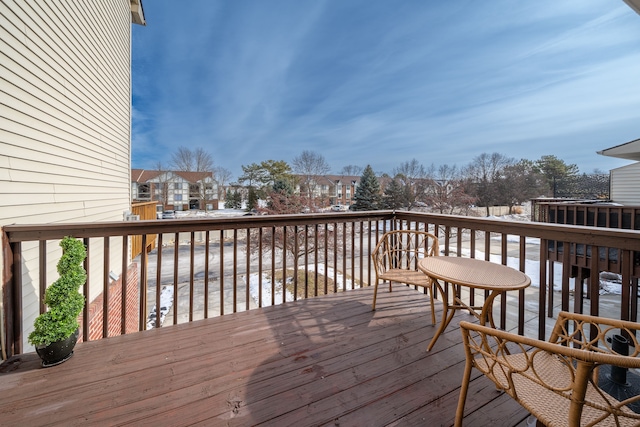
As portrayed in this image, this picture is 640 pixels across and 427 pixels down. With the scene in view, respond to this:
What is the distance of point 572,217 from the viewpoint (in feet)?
20.4

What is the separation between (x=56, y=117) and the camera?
3076mm

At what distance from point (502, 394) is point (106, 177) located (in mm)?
6230

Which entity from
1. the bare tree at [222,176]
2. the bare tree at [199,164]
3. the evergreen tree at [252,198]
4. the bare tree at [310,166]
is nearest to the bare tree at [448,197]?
the bare tree at [310,166]

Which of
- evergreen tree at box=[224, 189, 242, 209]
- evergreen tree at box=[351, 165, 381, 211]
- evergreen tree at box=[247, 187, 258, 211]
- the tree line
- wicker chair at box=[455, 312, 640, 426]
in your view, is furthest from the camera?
evergreen tree at box=[224, 189, 242, 209]

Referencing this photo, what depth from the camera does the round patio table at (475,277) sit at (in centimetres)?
170

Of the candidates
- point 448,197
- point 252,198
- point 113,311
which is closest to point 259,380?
point 113,311

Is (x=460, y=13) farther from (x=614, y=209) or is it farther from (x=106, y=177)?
(x=106, y=177)

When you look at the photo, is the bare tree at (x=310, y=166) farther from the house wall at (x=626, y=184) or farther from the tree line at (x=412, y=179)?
the house wall at (x=626, y=184)

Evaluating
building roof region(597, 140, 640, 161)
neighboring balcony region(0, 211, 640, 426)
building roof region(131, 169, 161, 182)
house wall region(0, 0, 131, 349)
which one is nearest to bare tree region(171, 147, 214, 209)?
building roof region(131, 169, 161, 182)

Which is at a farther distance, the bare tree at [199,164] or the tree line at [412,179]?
the bare tree at [199,164]

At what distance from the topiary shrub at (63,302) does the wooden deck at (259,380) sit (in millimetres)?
248

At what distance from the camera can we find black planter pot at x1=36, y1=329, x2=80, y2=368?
173cm

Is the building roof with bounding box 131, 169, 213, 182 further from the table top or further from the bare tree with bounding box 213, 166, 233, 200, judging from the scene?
the table top

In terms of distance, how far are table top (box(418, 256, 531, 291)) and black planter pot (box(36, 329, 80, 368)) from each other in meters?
2.61
